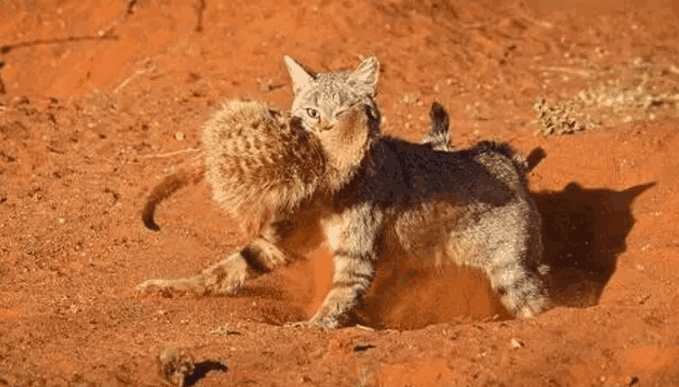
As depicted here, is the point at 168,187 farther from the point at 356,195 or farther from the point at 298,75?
the point at 356,195

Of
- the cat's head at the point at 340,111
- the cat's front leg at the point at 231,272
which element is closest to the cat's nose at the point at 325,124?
the cat's head at the point at 340,111

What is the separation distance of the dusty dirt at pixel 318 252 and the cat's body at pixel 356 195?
0.28 meters

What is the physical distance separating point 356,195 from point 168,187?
229 cm

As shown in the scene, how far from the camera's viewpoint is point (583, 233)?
7832 mm

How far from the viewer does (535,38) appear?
1180 centimetres

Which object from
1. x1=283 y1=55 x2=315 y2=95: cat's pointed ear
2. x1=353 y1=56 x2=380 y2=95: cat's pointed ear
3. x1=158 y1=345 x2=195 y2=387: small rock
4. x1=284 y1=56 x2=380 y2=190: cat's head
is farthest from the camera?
x1=283 y1=55 x2=315 y2=95: cat's pointed ear

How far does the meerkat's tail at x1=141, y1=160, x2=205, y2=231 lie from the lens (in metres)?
7.43

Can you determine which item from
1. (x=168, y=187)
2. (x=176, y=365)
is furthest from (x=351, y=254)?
(x=168, y=187)

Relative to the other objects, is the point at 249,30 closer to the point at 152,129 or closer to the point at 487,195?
the point at 152,129

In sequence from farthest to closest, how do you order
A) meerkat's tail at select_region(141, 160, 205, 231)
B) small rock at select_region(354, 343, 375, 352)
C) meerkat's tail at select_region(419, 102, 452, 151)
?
meerkat's tail at select_region(141, 160, 205, 231) < meerkat's tail at select_region(419, 102, 452, 151) < small rock at select_region(354, 343, 375, 352)

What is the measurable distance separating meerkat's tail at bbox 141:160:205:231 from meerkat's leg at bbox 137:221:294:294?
1053 millimetres

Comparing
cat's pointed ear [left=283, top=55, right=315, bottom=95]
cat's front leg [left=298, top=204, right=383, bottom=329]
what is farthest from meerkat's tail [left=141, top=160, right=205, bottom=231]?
cat's front leg [left=298, top=204, right=383, bottom=329]

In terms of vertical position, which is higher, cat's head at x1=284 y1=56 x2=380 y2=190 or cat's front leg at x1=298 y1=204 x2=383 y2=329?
cat's head at x1=284 y1=56 x2=380 y2=190

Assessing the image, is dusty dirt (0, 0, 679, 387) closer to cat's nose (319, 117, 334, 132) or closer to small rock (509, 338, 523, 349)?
small rock (509, 338, 523, 349)
